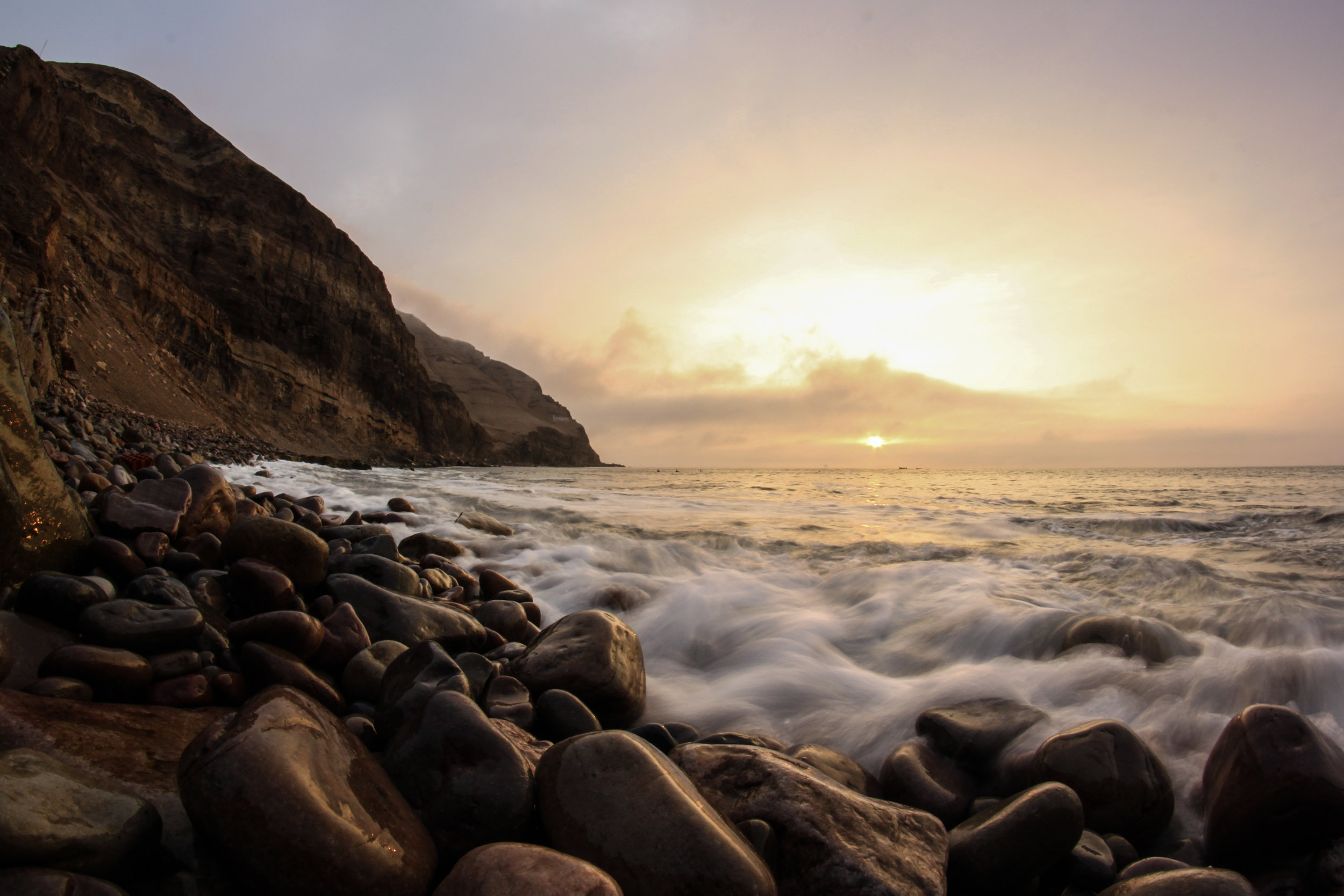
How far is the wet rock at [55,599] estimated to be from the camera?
1899 millimetres

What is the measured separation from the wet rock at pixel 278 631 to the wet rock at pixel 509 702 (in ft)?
2.29

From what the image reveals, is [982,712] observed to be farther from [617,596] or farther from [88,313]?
[88,313]

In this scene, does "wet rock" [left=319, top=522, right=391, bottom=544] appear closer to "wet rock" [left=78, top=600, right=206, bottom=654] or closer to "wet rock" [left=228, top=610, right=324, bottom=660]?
"wet rock" [left=228, top=610, right=324, bottom=660]

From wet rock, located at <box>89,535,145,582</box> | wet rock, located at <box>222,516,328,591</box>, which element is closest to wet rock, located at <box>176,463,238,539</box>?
wet rock, located at <box>222,516,328,591</box>

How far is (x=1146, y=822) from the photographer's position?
6.02 ft

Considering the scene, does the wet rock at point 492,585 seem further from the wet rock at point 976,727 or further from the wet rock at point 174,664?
the wet rock at point 976,727

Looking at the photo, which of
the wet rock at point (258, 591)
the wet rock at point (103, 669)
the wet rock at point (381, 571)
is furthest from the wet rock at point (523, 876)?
the wet rock at point (381, 571)

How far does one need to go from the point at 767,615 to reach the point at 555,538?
3.08 m

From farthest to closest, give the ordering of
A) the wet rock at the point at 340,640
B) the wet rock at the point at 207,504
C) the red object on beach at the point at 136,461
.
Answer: the red object on beach at the point at 136,461 < the wet rock at the point at 207,504 < the wet rock at the point at 340,640

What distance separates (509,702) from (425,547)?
10.1 ft

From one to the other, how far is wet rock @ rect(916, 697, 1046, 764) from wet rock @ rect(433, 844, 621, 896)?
160 cm

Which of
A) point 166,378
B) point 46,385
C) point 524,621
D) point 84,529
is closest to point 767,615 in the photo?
point 524,621

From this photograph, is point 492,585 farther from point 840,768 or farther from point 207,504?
point 840,768

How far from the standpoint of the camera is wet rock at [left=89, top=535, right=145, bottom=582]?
246 cm
